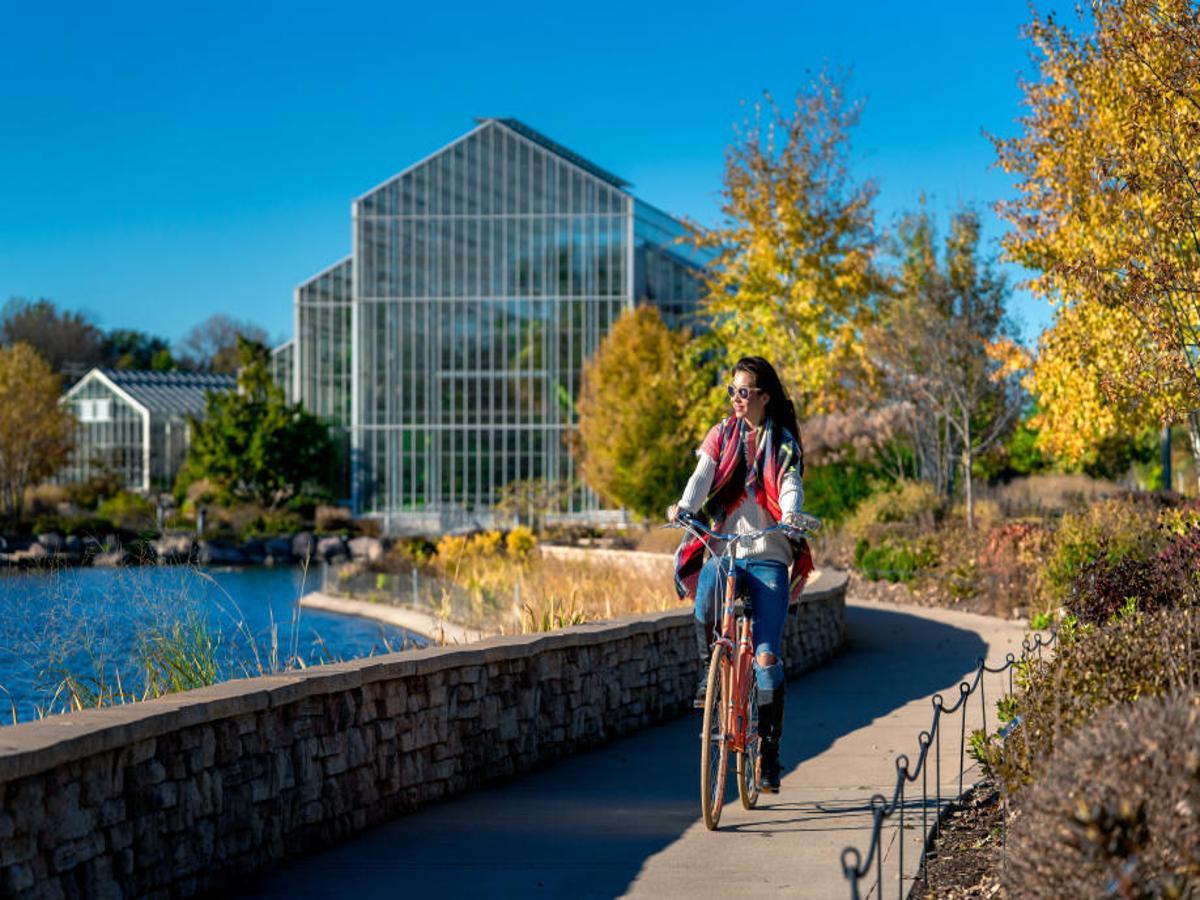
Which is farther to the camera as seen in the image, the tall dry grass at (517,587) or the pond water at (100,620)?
the tall dry grass at (517,587)

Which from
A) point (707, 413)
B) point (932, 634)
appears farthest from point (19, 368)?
point (932, 634)

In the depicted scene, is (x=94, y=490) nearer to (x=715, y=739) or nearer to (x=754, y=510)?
(x=754, y=510)

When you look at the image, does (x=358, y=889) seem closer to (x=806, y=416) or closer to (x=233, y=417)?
(x=806, y=416)

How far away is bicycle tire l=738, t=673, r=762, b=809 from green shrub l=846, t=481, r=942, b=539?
49.9ft

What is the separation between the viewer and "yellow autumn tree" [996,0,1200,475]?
11094 mm

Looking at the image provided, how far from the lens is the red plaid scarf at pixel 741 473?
21.7 feet

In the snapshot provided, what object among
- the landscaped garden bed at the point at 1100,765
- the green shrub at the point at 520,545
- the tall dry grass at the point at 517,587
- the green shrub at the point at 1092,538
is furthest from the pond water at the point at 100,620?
the green shrub at the point at 520,545

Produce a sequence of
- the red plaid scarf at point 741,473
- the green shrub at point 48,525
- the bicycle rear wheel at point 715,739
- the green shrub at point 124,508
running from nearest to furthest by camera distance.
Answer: the bicycle rear wheel at point 715,739
the red plaid scarf at point 741,473
the green shrub at point 48,525
the green shrub at point 124,508

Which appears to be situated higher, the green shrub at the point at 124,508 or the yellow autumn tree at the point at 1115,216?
the yellow autumn tree at the point at 1115,216

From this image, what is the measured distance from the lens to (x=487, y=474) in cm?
4241

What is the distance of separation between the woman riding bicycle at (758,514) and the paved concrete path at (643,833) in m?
0.52

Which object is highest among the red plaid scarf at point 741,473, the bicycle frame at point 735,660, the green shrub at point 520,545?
the red plaid scarf at point 741,473

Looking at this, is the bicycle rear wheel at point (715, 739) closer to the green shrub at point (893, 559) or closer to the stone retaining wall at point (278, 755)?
the stone retaining wall at point (278, 755)

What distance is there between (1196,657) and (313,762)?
10.6 feet
